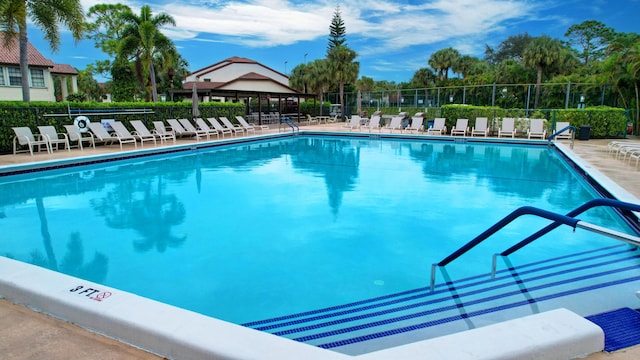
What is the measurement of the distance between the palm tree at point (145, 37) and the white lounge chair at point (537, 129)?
1719cm

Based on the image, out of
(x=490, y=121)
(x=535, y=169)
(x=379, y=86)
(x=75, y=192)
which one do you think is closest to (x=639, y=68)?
(x=490, y=121)

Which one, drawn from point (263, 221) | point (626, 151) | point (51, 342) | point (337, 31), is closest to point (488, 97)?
point (626, 151)

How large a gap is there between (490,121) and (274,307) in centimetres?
1601

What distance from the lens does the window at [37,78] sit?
25.7 meters

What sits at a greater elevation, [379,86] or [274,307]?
[379,86]

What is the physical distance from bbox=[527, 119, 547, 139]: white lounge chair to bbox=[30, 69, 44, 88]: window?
90.6 ft

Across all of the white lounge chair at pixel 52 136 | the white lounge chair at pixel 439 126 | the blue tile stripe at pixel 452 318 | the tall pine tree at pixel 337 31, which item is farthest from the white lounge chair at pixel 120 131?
the tall pine tree at pixel 337 31

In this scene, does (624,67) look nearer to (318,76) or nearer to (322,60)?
(318,76)

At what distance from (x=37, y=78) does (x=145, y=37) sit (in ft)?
36.3

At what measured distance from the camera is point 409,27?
4703cm

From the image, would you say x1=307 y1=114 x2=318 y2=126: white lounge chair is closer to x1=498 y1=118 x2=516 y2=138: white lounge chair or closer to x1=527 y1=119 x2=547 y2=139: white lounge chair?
x1=498 y1=118 x2=516 y2=138: white lounge chair

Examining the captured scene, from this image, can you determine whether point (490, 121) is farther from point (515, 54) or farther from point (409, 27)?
point (515, 54)

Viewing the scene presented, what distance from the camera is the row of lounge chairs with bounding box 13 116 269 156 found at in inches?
452

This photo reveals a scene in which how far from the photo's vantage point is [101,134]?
12828 millimetres
